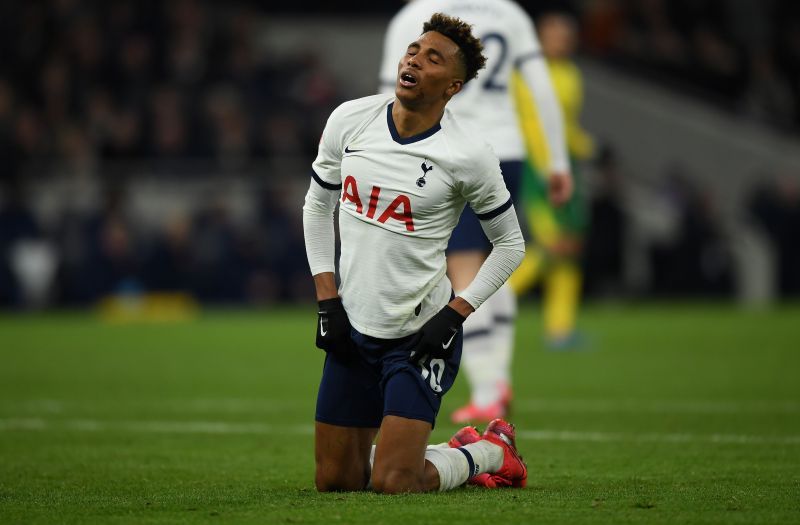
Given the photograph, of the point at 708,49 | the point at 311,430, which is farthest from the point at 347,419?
the point at 708,49

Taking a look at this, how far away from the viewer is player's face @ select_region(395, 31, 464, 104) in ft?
18.6

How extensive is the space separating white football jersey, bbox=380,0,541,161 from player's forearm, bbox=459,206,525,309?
2.41m

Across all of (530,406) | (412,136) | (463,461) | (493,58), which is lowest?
(530,406)

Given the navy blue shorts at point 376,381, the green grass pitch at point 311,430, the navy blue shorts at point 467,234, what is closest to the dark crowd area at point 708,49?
the green grass pitch at point 311,430

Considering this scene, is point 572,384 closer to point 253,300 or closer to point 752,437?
point 752,437

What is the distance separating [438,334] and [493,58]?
3.06m

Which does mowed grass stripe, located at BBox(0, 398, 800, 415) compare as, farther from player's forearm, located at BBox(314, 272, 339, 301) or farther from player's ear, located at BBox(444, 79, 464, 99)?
player's ear, located at BBox(444, 79, 464, 99)

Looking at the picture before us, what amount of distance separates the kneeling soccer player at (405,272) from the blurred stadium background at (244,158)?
530 inches

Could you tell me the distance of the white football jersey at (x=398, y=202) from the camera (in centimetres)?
566

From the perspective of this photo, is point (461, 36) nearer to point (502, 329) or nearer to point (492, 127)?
point (492, 127)

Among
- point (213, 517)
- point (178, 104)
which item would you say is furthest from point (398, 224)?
point (178, 104)

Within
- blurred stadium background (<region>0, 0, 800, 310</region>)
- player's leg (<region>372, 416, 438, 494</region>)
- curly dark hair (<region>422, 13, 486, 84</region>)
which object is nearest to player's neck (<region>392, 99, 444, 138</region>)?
curly dark hair (<region>422, 13, 486, 84</region>)

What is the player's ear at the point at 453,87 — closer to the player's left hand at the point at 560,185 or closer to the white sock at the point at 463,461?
the white sock at the point at 463,461

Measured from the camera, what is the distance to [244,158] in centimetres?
2133
